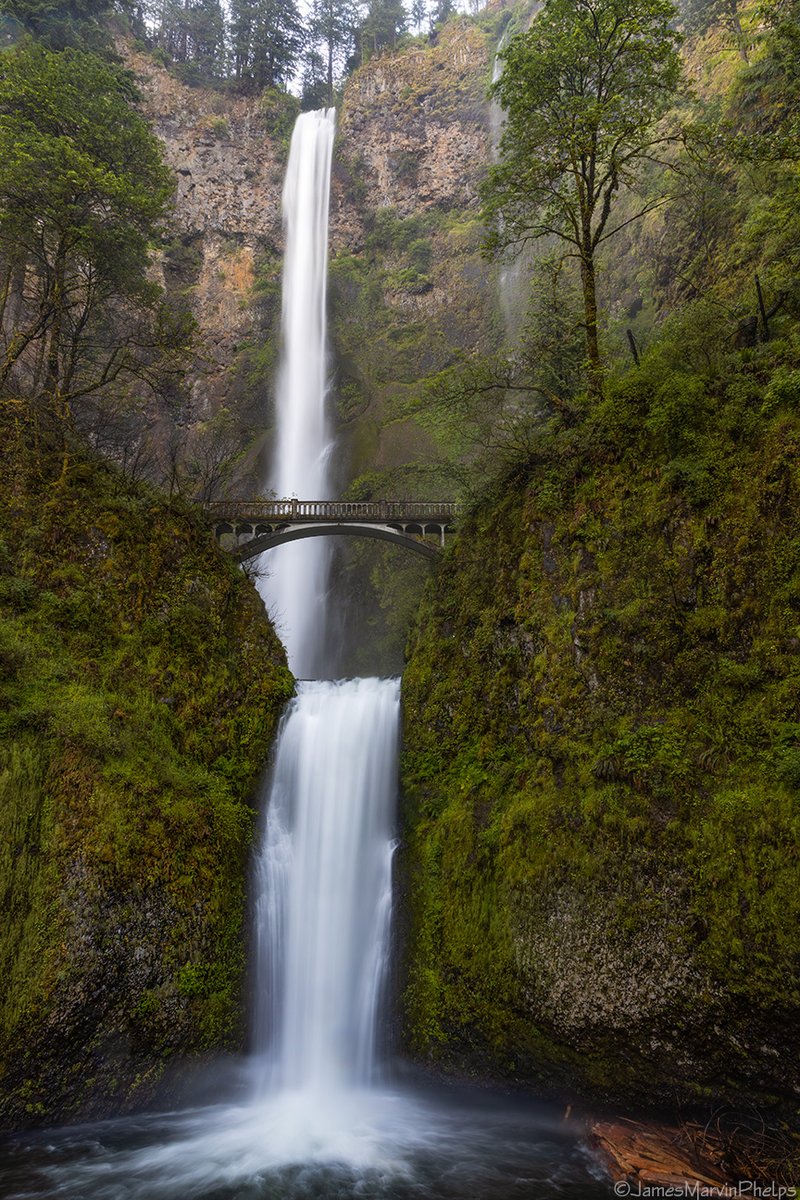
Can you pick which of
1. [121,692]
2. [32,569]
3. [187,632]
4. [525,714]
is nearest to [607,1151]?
[525,714]

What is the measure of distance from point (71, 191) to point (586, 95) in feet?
35.9

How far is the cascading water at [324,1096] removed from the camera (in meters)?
6.92

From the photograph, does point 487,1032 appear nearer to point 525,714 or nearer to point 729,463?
point 525,714

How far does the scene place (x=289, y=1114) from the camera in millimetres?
8727

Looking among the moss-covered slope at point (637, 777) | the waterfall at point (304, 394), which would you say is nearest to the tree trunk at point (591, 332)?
the moss-covered slope at point (637, 777)

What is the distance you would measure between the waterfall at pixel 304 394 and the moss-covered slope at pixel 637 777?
54.0 feet

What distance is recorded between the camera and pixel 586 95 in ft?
38.4

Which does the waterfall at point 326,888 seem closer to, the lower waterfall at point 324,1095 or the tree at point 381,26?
the lower waterfall at point 324,1095

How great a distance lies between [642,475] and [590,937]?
268 inches

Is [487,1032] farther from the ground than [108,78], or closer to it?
closer to it

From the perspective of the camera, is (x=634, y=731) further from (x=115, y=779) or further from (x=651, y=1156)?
(x=115, y=779)

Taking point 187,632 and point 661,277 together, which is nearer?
point 187,632

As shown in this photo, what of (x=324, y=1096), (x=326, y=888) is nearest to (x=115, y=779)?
(x=326, y=888)

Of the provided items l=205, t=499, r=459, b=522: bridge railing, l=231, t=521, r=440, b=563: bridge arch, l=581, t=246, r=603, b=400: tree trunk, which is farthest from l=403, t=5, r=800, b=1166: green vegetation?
l=231, t=521, r=440, b=563: bridge arch
